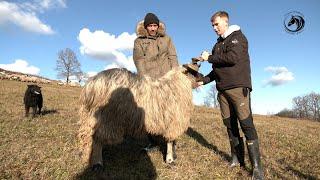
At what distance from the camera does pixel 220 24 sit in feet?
21.2

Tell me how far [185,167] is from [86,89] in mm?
2414

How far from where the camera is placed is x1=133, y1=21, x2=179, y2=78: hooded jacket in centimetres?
770

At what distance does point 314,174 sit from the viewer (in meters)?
6.95

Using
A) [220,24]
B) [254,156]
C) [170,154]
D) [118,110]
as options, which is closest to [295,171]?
[254,156]

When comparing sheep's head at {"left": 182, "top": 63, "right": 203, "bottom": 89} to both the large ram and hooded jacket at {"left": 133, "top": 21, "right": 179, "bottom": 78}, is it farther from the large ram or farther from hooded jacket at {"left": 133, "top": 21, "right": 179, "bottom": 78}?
the large ram

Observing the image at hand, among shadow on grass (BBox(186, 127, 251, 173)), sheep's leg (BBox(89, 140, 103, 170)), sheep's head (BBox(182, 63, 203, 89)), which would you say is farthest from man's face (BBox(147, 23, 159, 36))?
shadow on grass (BBox(186, 127, 251, 173))

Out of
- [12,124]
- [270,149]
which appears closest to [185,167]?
[270,149]

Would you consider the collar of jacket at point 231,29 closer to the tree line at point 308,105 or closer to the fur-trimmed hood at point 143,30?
the fur-trimmed hood at point 143,30

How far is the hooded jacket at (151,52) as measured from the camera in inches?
303

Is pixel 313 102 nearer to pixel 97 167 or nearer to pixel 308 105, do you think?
pixel 308 105

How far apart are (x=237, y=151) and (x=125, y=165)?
7.28 feet

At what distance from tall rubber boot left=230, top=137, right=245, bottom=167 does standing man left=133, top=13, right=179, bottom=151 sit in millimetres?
→ 2093

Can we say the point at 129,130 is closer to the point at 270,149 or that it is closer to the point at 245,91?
the point at 245,91

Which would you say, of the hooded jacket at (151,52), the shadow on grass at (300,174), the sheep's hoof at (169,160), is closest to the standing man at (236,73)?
the shadow on grass at (300,174)
